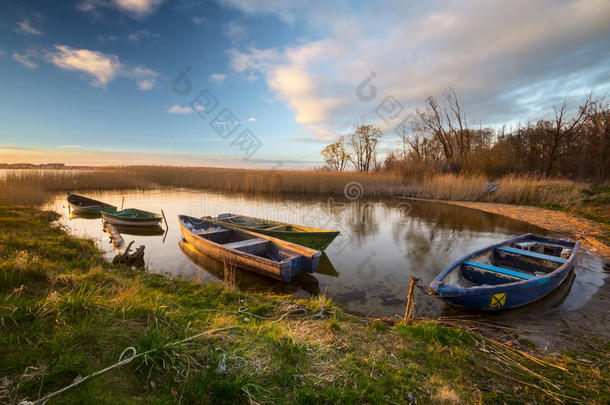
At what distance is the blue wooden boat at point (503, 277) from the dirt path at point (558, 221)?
2.53 m

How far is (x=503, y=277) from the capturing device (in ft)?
15.9

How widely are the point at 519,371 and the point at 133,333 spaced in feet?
13.0

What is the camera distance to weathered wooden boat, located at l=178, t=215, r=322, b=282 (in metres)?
5.63

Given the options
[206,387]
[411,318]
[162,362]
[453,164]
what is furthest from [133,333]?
[453,164]

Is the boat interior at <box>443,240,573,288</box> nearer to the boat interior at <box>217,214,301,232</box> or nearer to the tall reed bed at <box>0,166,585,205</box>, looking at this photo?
the boat interior at <box>217,214,301,232</box>

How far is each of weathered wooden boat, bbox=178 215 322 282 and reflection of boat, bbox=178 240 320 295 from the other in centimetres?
25

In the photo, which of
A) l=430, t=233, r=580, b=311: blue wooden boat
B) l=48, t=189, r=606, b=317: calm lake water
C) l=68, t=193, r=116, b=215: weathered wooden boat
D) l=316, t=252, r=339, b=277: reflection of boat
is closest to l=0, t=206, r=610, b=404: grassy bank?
Answer: l=430, t=233, r=580, b=311: blue wooden boat

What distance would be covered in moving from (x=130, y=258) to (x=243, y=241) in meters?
2.75

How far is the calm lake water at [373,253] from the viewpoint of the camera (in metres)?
5.34

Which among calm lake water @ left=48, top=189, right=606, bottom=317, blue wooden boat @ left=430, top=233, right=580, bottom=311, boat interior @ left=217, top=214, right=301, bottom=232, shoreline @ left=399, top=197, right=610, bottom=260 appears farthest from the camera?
boat interior @ left=217, top=214, right=301, bottom=232

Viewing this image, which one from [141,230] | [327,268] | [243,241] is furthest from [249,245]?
[141,230]

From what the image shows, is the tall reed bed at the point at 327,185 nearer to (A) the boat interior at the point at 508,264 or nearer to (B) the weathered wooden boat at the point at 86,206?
(B) the weathered wooden boat at the point at 86,206

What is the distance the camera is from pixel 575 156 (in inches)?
877

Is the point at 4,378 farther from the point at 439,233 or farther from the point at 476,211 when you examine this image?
the point at 476,211
